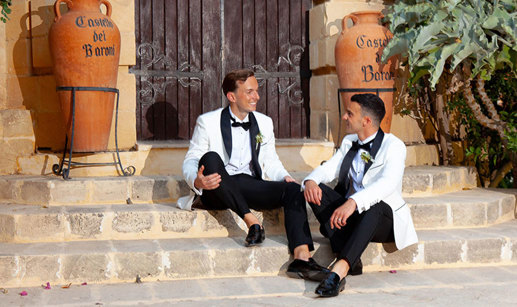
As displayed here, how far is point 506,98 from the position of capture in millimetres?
6625

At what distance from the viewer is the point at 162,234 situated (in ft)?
15.5

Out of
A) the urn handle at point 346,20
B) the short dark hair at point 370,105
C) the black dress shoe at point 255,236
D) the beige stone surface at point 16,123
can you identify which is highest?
the urn handle at point 346,20

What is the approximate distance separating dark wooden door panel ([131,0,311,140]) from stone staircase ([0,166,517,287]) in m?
1.31

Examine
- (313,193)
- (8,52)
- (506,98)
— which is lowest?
(313,193)

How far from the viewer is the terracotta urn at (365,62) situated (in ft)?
19.1

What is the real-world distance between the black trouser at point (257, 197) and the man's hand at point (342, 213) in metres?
0.32

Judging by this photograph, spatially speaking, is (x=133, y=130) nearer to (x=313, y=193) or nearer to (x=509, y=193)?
Answer: (x=313, y=193)

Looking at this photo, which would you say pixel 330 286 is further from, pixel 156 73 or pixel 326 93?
pixel 156 73

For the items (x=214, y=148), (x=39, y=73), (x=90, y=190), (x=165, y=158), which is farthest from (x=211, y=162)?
(x=39, y=73)

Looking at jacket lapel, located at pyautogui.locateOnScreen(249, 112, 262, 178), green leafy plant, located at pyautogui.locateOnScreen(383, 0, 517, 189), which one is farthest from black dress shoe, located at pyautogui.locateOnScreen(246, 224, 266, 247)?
green leafy plant, located at pyautogui.locateOnScreen(383, 0, 517, 189)

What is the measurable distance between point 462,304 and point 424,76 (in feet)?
10.9

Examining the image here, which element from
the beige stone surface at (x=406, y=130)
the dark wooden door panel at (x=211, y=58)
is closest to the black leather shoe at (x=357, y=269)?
the beige stone surface at (x=406, y=130)

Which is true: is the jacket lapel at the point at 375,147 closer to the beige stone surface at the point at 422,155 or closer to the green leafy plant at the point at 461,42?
the green leafy plant at the point at 461,42

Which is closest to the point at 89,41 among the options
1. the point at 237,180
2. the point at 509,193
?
the point at 237,180
